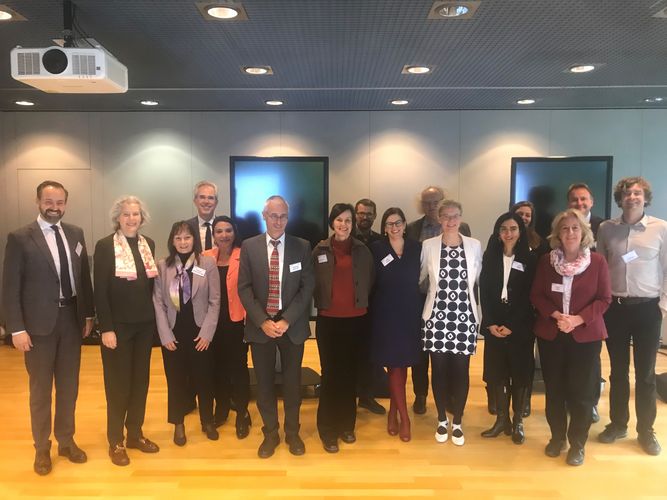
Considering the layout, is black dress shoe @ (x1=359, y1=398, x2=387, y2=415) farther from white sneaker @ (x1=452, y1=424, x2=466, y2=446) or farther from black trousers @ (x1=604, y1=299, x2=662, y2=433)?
black trousers @ (x1=604, y1=299, x2=662, y2=433)

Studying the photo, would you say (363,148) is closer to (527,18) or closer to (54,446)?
(527,18)

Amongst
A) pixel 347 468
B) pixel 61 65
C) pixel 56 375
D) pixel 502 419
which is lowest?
pixel 347 468

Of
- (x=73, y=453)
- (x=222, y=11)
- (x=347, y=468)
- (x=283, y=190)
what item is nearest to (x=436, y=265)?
(x=347, y=468)

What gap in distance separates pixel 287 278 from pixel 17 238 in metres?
1.58

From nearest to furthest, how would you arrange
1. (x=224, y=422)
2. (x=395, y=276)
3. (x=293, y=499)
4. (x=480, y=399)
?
(x=293, y=499) → (x=395, y=276) → (x=224, y=422) → (x=480, y=399)

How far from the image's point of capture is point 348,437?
3.31 m

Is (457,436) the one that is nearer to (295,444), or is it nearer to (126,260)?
(295,444)

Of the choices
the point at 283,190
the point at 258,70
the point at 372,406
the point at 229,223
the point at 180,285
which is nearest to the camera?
the point at 180,285

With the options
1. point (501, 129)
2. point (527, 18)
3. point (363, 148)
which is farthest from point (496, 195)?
point (527, 18)

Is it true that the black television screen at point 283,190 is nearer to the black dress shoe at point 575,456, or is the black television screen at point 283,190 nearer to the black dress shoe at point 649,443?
the black dress shoe at point 575,456

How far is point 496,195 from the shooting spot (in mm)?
5902

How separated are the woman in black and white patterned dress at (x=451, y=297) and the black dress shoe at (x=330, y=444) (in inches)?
33.3

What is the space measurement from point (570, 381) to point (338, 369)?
1445 mm

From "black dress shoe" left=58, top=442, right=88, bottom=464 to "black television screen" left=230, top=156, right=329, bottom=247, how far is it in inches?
122
